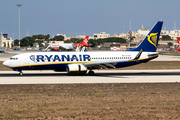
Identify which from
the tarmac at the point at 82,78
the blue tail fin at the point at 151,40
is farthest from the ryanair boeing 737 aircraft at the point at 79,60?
the tarmac at the point at 82,78

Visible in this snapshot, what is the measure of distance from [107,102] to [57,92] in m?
6.98

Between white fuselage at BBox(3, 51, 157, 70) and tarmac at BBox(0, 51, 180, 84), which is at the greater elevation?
white fuselage at BBox(3, 51, 157, 70)

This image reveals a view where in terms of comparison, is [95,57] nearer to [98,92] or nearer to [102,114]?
[98,92]

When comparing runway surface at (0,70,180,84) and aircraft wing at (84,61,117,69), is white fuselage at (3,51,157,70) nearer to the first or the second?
aircraft wing at (84,61,117,69)

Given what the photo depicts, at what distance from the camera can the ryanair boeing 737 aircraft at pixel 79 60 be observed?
43.6m

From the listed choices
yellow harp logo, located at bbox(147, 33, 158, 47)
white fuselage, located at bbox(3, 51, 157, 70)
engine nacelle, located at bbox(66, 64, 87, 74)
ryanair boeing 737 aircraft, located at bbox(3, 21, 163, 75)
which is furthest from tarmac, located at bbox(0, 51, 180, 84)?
yellow harp logo, located at bbox(147, 33, 158, 47)

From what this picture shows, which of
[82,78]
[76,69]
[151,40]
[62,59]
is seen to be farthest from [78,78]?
[151,40]

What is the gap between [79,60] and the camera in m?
45.6

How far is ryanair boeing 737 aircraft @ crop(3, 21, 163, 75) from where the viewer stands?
43.6m

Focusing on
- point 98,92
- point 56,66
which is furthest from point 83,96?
point 56,66

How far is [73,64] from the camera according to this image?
45219mm

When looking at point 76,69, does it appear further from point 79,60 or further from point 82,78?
point 82,78

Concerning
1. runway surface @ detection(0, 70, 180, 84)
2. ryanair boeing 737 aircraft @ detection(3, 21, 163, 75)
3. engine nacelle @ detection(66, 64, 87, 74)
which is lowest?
runway surface @ detection(0, 70, 180, 84)

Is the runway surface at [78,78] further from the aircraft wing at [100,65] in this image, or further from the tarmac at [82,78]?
the aircraft wing at [100,65]
